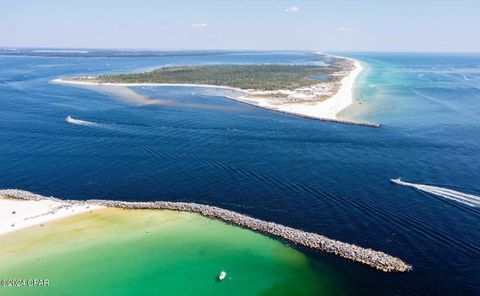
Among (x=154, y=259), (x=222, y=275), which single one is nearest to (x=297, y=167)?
(x=222, y=275)

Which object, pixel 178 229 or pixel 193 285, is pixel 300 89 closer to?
pixel 178 229

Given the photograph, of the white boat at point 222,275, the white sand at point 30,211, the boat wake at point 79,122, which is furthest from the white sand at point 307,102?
the white boat at point 222,275

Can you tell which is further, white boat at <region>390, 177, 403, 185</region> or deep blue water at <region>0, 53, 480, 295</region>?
white boat at <region>390, 177, 403, 185</region>

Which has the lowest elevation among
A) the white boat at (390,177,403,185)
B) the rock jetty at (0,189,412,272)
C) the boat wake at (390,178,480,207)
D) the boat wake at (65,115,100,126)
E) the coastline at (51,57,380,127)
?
the rock jetty at (0,189,412,272)

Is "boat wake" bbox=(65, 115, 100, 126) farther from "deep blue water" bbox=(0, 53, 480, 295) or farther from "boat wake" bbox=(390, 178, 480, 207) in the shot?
"boat wake" bbox=(390, 178, 480, 207)

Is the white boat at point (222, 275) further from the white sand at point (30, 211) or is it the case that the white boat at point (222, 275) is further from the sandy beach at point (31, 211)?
the white sand at point (30, 211)

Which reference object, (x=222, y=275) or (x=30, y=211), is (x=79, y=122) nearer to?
(x=30, y=211)

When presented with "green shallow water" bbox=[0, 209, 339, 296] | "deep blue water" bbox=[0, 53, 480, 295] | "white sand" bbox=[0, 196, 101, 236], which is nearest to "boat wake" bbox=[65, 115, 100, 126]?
"deep blue water" bbox=[0, 53, 480, 295]
